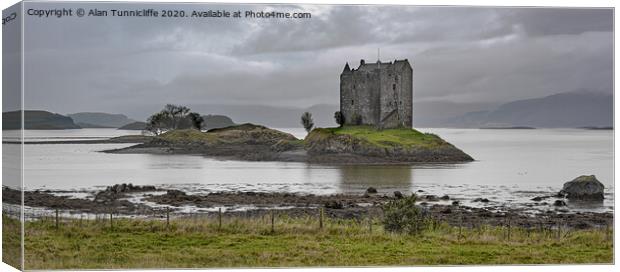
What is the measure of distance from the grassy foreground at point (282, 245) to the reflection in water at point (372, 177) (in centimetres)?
81

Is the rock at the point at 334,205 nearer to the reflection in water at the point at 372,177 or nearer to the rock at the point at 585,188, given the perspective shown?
the reflection in water at the point at 372,177

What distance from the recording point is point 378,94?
80.2ft

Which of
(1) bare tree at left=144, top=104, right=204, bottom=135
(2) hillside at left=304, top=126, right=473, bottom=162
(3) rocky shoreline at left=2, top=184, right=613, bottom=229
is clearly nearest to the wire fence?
(3) rocky shoreline at left=2, top=184, right=613, bottom=229

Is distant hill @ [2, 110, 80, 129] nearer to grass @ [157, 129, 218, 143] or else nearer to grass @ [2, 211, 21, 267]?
grass @ [2, 211, 21, 267]

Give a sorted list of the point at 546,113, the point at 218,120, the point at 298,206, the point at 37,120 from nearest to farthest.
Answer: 1. the point at 37,120
2. the point at 298,206
3. the point at 218,120
4. the point at 546,113

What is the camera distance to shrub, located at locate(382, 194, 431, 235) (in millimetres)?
23234

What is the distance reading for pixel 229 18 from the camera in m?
22.6

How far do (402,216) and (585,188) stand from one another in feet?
13.1

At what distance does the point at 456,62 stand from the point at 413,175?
2624 mm

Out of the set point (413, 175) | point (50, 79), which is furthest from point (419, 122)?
point (50, 79)

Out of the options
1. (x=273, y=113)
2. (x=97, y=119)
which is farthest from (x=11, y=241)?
(x=273, y=113)

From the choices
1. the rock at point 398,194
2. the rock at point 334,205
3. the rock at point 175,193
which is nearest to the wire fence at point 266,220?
the rock at point 334,205

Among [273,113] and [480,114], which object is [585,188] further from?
[273,113]

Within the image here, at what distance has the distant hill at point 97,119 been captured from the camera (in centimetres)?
2245
